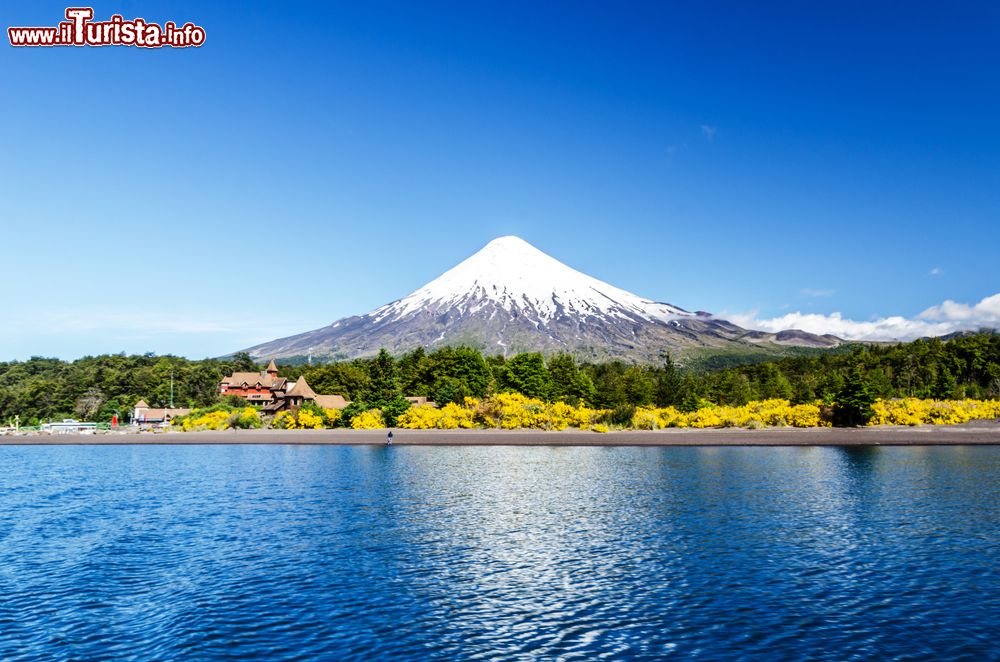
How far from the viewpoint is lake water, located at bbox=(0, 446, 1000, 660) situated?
46.0 ft

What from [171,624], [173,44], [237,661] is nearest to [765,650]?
[237,661]

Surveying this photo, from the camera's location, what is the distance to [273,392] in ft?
390

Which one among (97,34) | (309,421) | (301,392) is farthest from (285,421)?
(97,34)

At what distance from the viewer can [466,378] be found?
323 feet

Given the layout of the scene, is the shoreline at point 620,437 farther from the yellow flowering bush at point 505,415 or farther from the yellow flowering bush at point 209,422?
the yellow flowering bush at point 209,422

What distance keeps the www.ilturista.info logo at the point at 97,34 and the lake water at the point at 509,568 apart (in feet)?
67.9

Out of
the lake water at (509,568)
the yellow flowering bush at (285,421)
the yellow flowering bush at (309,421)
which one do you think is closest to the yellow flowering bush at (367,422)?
the yellow flowering bush at (309,421)

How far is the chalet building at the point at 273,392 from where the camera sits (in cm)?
Result: 10044

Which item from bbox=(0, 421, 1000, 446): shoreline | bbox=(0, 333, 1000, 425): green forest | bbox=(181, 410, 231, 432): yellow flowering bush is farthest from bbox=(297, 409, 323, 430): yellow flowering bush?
bbox=(181, 410, 231, 432): yellow flowering bush

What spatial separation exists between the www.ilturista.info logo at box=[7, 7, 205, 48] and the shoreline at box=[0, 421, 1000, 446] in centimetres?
4612

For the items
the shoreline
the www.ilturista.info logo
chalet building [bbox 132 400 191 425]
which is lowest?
the shoreline

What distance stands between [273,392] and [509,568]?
352 feet

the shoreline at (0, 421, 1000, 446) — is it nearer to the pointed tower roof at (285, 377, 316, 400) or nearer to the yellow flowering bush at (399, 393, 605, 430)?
the yellow flowering bush at (399, 393, 605, 430)

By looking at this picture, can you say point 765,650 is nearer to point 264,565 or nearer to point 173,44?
point 264,565
